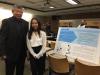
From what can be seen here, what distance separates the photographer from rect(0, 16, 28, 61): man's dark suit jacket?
99.7 inches

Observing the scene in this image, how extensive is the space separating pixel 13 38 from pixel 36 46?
0.49 m

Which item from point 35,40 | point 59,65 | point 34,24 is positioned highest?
point 34,24

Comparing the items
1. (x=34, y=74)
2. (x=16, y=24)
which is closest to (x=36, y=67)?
(x=34, y=74)

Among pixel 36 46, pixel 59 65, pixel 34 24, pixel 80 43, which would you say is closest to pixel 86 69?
pixel 59 65

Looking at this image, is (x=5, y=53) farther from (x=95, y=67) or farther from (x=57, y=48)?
(x=95, y=67)

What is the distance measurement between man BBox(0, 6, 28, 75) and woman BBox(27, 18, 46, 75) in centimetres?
14

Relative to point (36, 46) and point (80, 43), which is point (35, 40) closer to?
point (36, 46)

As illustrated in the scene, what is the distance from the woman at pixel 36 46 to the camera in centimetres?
280

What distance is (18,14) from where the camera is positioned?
2584 millimetres

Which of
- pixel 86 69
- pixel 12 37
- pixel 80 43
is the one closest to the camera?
pixel 86 69

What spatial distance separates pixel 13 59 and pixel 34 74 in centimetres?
56

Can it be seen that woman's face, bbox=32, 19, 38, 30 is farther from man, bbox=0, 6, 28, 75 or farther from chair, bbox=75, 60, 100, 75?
chair, bbox=75, 60, 100, 75

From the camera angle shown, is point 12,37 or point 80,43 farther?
point 80,43

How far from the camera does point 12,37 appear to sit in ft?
8.39
